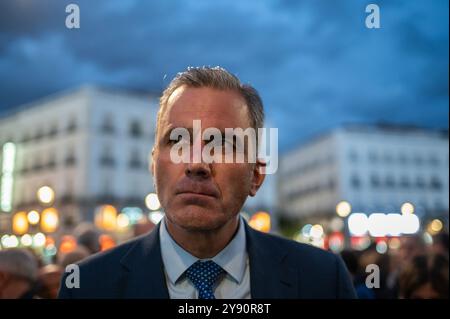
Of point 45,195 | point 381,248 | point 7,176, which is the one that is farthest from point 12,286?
point 7,176

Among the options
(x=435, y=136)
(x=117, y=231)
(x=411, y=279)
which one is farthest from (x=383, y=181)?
(x=411, y=279)

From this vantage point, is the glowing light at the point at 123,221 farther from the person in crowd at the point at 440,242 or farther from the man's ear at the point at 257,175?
the man's ear at the point at 257,175

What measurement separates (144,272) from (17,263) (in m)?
2.22

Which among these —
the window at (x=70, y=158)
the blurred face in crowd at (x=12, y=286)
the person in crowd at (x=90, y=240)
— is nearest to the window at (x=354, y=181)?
the window at (x=70, y=158)

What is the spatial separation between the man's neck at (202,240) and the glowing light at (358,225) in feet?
156

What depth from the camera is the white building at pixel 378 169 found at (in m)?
58.6

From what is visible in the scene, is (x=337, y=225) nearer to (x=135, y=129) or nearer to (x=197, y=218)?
(x=135, y=129)

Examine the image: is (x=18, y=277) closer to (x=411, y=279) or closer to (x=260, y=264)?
(x=260, y=264)

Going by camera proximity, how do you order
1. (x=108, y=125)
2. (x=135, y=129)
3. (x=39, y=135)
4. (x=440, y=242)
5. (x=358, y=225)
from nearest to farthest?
(x=440, y=242) < (x=108, y=125) < (x=135, y=129) < (x=39, y=135) < (x=358, y=225)

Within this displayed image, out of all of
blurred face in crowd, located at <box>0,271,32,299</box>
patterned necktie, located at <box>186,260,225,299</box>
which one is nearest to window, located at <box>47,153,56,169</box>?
blurred face in crowd, located at <box>0,271,32,299</box>

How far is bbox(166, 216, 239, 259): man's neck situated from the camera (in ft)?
6.15

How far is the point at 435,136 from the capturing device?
197 ft

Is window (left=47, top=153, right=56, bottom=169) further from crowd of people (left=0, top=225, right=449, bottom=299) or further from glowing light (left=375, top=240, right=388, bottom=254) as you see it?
crowd of people (left=0, top=225, right=449, bottom=299)

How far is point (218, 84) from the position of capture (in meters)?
1.87
